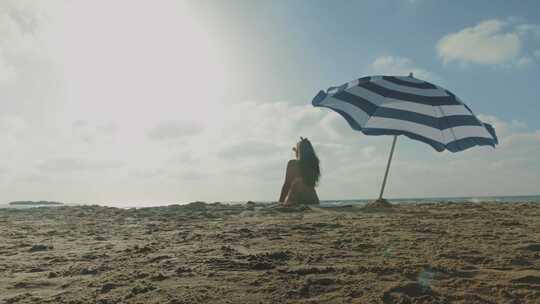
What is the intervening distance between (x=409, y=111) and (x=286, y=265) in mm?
5268

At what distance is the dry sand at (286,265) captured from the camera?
7.80ft

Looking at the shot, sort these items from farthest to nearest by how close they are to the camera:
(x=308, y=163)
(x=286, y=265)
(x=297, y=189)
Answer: (x=308, y=163) < (x=297, y=189) < (x=286, y=265)

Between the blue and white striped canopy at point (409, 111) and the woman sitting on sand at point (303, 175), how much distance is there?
6.65 feet

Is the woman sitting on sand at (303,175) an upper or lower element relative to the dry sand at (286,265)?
upper

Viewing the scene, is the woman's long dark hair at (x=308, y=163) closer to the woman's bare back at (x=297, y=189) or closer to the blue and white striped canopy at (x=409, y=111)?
the woman's bare back at (x=297, y=189)

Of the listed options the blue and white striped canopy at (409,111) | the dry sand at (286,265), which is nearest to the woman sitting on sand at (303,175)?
the blue and white striped canopy at (409,111)

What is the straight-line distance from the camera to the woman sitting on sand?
31.8 feet

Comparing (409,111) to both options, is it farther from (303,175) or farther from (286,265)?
(286,265)

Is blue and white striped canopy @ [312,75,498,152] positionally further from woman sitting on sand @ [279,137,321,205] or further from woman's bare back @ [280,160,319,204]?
woman's bare back @ [280,160,319,204]

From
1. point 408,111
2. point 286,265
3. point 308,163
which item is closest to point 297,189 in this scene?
point 308,163

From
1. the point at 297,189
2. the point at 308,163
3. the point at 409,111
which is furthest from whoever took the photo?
the point at 308,163

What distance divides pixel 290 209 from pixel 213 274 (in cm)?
477

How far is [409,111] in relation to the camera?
24.4 feet

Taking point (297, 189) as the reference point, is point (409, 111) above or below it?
above
